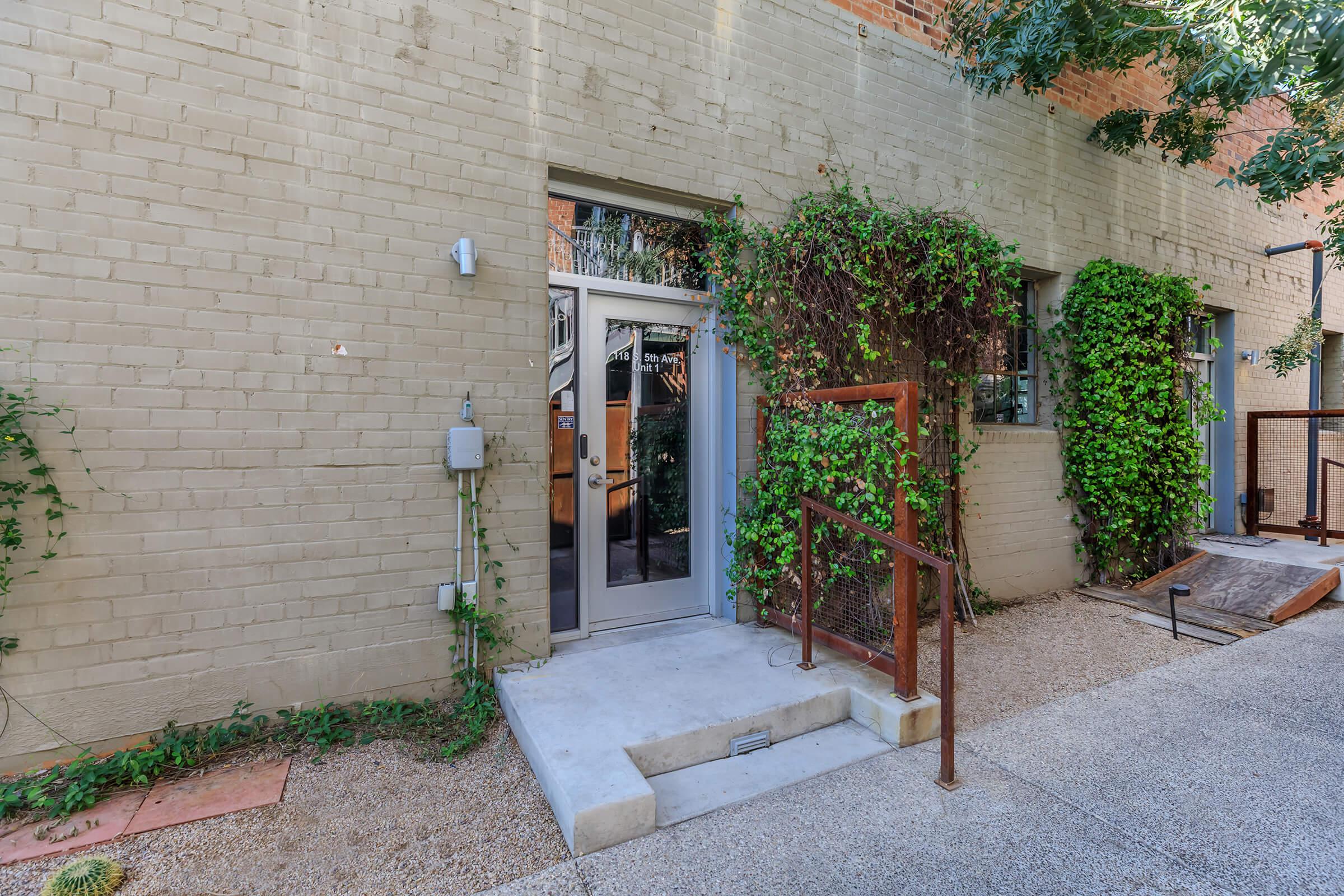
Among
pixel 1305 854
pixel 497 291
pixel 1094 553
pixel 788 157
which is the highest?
pixel 788 157

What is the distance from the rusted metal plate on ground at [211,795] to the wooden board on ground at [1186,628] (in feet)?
17.8

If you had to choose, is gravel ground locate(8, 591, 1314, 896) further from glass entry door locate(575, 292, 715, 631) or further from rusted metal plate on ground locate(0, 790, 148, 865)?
glass entry door locate(575, 292, 715, 631)

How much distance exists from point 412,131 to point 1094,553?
6.17 metres

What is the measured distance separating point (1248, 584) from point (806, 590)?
170 inches

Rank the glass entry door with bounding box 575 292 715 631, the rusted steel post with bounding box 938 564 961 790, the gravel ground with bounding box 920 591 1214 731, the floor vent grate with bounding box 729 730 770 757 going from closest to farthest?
the rusted steel post with bounding box 938 564 961 790 < the floor vent grate with bounding box 729 730 770 757 < the gravel ground with bounding box 920 591 1214 731 < the glass entry door with bounding box 575 292 715 631

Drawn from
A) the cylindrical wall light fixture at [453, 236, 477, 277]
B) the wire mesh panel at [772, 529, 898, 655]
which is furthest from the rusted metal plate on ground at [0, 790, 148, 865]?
the wire mesh panel at [772, 529, 898, 655]

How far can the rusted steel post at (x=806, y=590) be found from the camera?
328 cm

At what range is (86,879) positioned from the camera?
1945 mm

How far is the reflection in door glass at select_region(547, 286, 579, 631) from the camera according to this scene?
3.78 metres

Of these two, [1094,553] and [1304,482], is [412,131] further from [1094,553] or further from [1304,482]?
[1304,482]

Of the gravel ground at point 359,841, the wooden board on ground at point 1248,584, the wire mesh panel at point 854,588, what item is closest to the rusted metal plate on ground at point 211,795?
the gravel ground at point 359,841

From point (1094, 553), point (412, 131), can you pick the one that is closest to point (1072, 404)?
point (1094, 553)

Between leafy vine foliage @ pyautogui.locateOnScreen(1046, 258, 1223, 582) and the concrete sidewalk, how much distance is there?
2.42 meters

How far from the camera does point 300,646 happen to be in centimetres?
295
